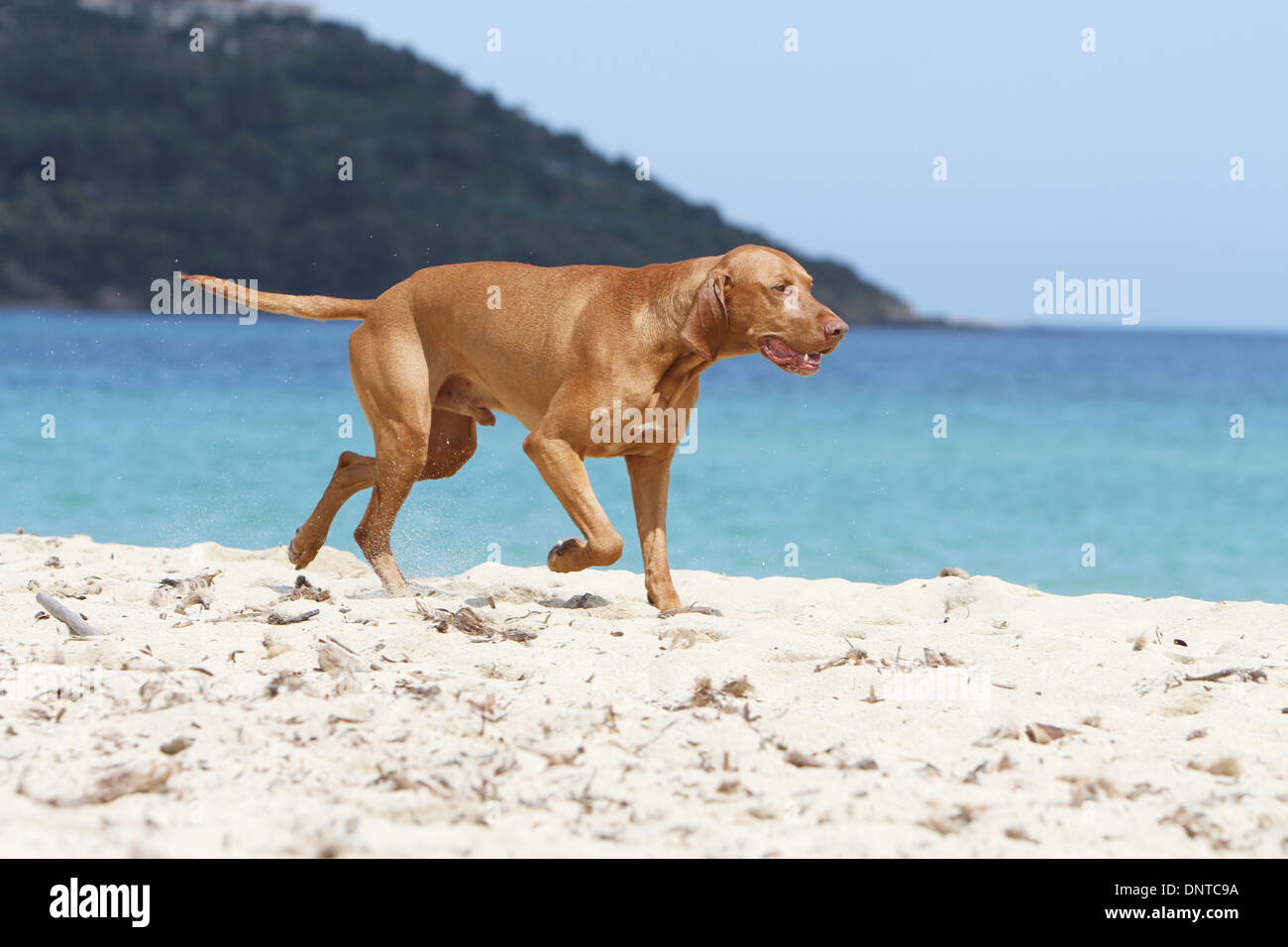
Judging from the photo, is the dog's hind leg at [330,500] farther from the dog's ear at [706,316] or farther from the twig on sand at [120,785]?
the twig on sand at [120,785]

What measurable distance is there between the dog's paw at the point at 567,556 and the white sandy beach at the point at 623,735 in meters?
0.27

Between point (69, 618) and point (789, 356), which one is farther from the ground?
point (789, 356)

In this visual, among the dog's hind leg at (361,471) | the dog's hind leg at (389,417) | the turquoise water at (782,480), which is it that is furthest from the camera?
the turquoise water at (782,480)

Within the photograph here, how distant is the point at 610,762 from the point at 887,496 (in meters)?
11.1

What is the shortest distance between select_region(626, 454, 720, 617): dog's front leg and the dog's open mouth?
2.53 feet

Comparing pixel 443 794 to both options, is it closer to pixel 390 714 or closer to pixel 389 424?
pixel 390 714

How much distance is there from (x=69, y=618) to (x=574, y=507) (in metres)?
2.00

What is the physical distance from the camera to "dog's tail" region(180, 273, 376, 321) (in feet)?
18.6

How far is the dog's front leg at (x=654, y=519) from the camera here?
18.2 ft

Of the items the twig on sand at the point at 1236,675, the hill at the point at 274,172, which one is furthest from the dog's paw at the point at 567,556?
the hill at the point at 274,172

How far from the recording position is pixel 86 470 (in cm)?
1295

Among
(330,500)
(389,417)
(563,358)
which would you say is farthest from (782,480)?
(563,358)

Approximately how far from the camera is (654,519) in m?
5.66

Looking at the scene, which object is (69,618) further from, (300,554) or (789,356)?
(789,356)
